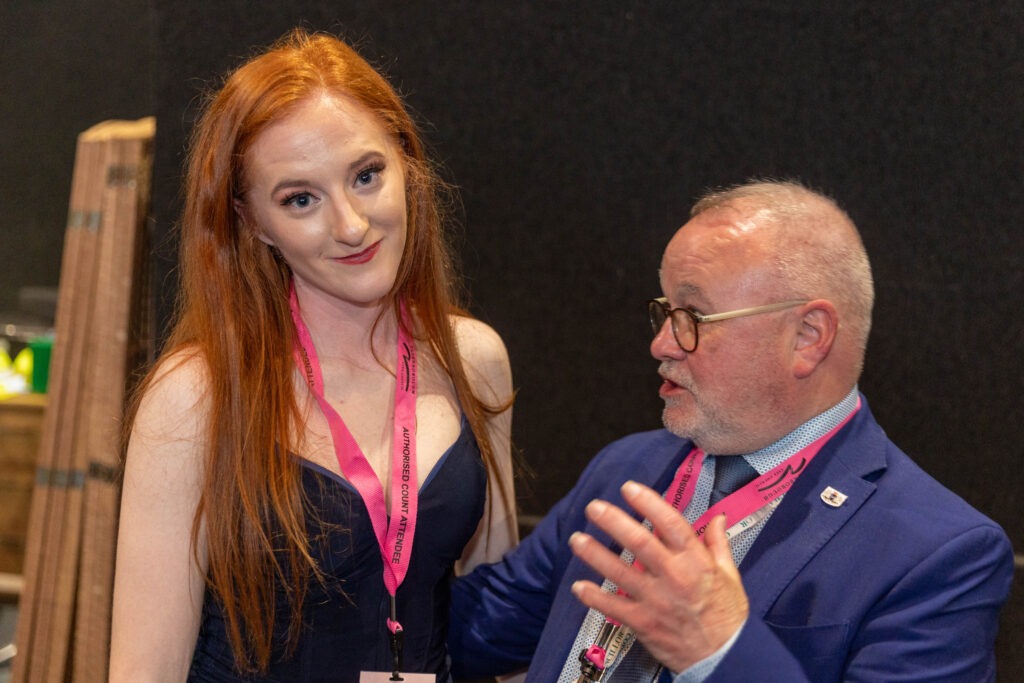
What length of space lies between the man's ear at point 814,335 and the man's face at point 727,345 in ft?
0.06

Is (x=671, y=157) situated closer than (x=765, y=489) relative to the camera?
No

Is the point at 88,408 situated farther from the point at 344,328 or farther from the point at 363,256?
the point at 363,256

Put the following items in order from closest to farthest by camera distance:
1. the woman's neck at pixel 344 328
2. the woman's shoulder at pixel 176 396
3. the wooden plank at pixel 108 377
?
1. the woman's shoulder at pixel 176 396
2. the woman's neck at pixel 344 328
3. the wooden plank at pixel 108 377

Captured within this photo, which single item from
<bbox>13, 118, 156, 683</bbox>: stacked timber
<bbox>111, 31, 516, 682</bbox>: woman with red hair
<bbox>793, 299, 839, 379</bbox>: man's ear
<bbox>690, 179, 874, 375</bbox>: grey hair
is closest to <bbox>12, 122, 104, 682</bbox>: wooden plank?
<bbox>13, 118, 156, 683</bbox>: stacked timber

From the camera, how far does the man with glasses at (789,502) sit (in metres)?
1.67

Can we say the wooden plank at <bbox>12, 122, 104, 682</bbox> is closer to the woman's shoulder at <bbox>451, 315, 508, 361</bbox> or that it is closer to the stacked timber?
the stacked timber

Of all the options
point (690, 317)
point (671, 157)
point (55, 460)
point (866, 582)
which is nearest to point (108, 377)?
point (55, 460)

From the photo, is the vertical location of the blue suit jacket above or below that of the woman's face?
below

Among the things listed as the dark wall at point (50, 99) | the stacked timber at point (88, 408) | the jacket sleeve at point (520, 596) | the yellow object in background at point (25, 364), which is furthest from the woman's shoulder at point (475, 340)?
the yellow object in background at point (25, 364)

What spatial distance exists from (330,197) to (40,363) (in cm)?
267

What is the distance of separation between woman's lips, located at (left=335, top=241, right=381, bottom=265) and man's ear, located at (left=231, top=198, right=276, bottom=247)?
6.6 inches

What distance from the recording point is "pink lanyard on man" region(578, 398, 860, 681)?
6.17 ft

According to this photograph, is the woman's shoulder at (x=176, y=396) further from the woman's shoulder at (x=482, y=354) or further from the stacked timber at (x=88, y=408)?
the stacked timber at (x=88, y=408)

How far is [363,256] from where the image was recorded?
2.01 m
